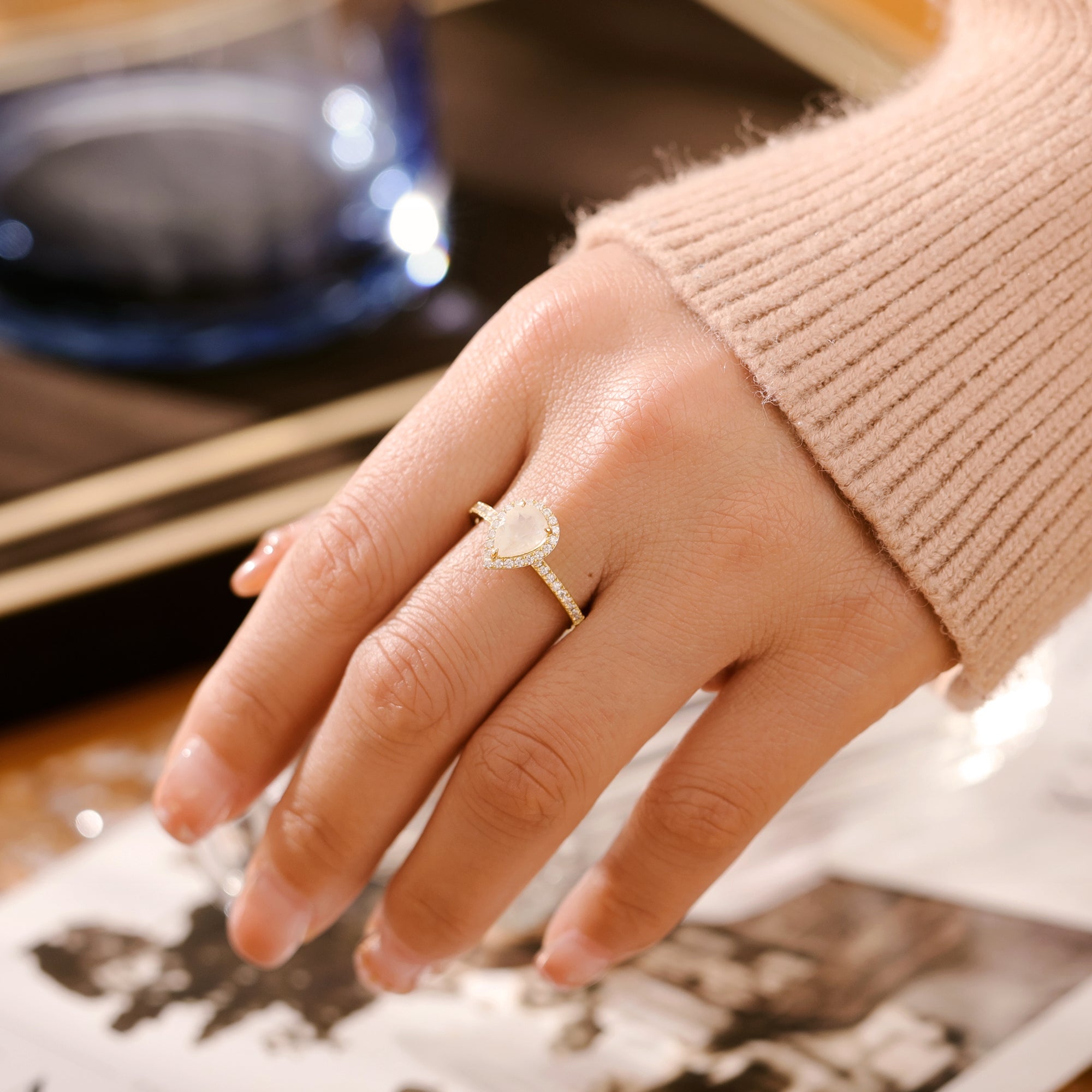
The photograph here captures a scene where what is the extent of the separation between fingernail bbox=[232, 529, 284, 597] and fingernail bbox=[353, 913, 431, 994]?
0.13m

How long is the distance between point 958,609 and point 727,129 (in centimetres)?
57

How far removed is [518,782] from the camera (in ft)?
1.09

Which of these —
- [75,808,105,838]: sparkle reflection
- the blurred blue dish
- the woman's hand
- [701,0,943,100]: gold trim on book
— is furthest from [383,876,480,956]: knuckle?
[701,0,943,100]: gold trim on book

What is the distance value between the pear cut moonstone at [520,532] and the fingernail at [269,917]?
0.44 feet

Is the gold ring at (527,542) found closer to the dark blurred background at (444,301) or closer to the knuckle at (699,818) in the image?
the knuckle at (699,818)

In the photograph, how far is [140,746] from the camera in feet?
1.86

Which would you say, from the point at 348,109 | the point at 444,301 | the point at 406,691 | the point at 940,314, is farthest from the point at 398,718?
the point at 348,109

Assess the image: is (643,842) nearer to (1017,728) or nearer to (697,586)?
(697,586)

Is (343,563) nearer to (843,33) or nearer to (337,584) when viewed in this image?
(337,584)

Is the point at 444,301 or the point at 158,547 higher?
the point at 444,301

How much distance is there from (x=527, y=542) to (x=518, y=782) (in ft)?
0.24

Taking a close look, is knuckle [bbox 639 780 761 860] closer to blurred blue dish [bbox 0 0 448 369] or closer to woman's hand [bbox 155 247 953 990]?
woman's hand [bbox 155 247 953 990]

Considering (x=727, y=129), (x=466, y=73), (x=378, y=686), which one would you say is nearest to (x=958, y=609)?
(x=378, y=686)

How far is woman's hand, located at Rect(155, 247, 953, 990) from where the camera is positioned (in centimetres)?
33
